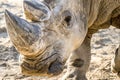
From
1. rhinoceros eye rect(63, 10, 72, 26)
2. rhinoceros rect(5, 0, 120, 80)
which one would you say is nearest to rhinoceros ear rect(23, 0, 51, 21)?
rhinoceros rect(5, 0, 120, 80)

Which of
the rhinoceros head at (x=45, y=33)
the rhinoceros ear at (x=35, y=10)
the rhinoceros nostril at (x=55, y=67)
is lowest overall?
the rhinoceros nostril at (x=55, y=67)

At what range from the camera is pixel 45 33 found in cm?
236

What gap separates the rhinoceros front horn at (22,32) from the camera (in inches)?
85.7

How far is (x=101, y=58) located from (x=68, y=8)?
1889mm

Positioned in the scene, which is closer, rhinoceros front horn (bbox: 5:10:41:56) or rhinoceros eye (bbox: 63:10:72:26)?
rhinoceros front horn (bbox: 5:10:41:56)

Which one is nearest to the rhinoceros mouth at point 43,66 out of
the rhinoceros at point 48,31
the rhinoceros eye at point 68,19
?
the rhinoceros at point 48,31

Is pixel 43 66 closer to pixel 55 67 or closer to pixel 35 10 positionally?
pixel 55 67

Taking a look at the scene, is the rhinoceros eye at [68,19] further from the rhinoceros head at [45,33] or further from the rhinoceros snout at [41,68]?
the rhinoceros snout at [41,68]

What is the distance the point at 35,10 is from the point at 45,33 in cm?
15

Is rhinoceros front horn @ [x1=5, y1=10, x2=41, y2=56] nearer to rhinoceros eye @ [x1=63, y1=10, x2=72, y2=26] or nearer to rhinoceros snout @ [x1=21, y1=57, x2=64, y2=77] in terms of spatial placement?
rhinoceros snout @ [x1=21, y1=57, x2=64, y2=77]

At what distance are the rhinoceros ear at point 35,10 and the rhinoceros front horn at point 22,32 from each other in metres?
0.07

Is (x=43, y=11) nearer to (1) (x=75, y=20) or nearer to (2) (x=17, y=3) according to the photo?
(1) (x=75, y=20)

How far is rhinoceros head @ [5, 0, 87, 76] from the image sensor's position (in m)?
2.21

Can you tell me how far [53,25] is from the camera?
8.02 ft
